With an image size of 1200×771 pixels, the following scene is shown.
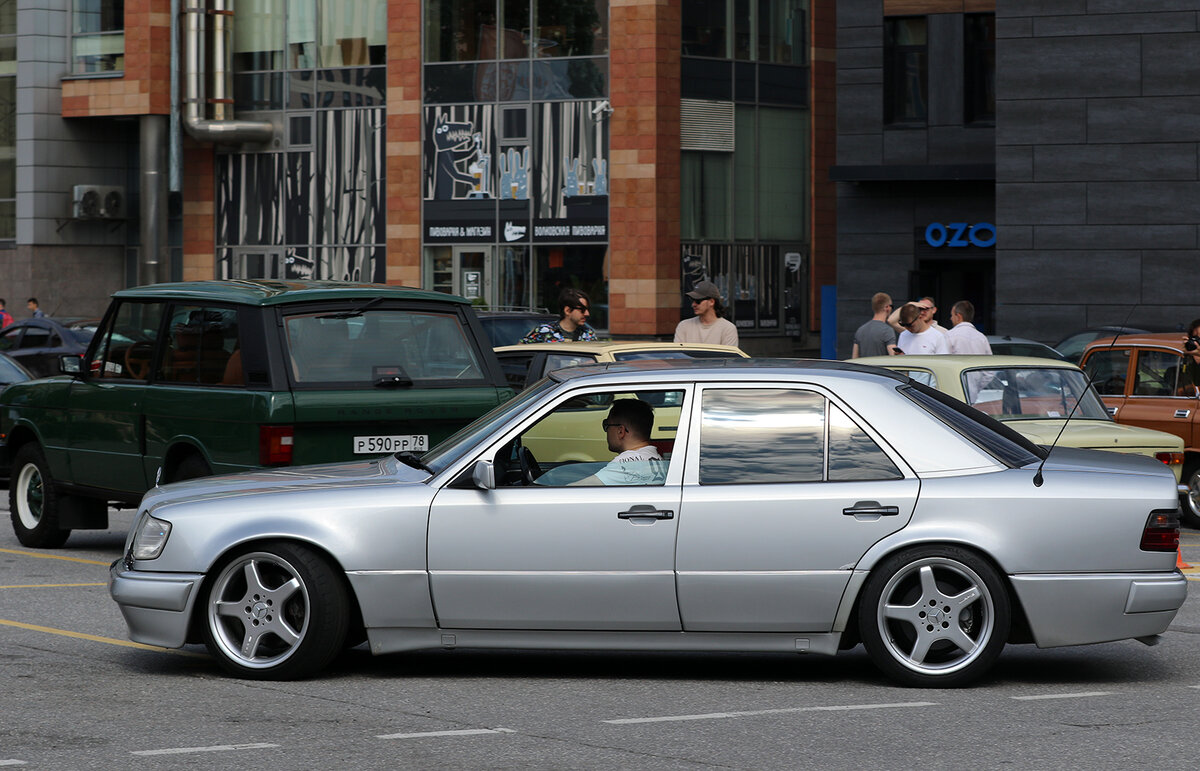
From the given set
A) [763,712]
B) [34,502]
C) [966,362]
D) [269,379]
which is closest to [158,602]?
[763,712]

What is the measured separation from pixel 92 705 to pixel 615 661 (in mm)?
2376

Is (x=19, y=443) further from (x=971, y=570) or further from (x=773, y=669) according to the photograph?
(x=971, y=570)

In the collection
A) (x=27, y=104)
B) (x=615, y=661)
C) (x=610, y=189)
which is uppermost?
(x=27, y=104)

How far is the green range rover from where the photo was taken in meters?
9.78

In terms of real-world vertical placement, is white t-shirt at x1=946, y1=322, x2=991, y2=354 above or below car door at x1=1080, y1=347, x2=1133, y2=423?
above

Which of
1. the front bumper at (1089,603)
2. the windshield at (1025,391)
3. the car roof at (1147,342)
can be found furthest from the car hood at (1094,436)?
the front bumper at (1089,603)

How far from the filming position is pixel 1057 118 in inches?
1115

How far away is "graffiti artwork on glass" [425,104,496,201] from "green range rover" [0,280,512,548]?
25585 millimetres

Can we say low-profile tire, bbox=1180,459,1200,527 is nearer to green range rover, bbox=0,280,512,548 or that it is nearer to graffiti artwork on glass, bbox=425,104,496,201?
green range rover, bbox=0,280,512,548

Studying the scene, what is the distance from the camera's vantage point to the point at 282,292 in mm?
10156

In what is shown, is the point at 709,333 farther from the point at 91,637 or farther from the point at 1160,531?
the point at 1160,531

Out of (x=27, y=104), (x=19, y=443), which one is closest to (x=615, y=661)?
(x=19, y=443)

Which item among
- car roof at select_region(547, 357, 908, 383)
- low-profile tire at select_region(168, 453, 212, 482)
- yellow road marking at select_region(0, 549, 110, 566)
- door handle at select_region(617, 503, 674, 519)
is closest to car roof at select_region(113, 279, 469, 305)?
low-profile tire at select_region(168, 453, 212, 482)

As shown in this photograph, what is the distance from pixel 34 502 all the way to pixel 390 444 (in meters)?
3.97
